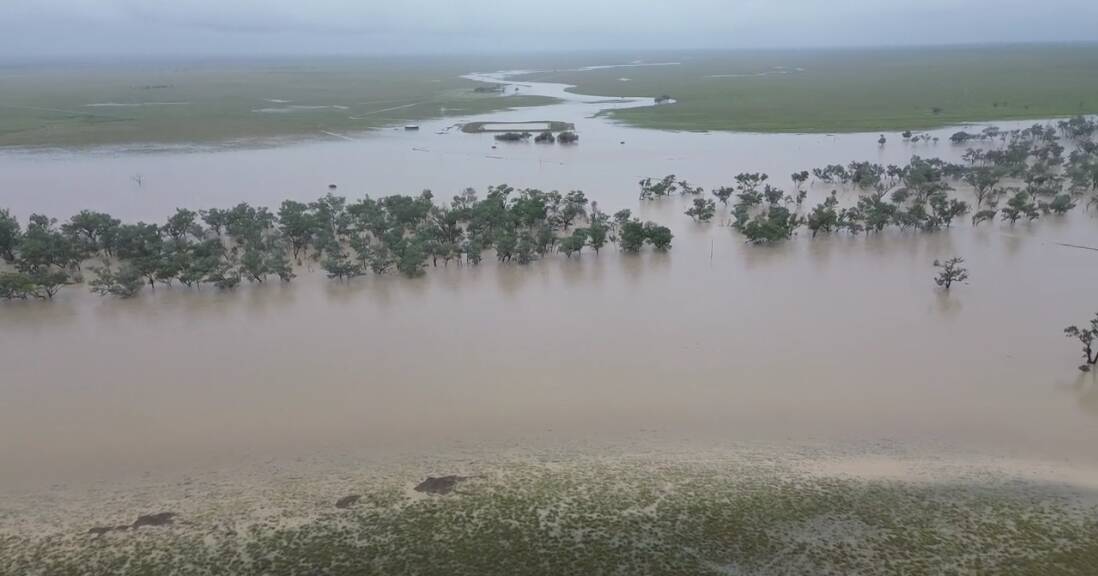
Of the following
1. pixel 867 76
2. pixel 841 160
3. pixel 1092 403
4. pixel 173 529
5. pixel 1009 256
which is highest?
pixel 867 76

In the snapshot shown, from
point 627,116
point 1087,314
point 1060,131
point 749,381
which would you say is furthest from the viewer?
point 627,116

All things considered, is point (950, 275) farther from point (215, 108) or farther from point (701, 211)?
point (215, 108)

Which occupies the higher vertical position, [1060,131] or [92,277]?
[1060,131]

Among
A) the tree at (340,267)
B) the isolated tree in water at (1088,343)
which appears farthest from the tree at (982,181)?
the tree at (340,267)

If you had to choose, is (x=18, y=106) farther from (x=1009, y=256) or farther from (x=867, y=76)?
(x=867, y=76)

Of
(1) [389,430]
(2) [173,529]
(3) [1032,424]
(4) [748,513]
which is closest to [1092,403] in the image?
(3) [1032,424]

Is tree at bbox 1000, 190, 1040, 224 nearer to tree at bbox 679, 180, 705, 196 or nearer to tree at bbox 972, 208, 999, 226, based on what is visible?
tree at bbox 972, 208, 999, 226

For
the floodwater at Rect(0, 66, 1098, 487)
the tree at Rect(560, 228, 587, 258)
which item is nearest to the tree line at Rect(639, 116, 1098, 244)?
the floodwater at Rect(0, 66, 1098, 487)
